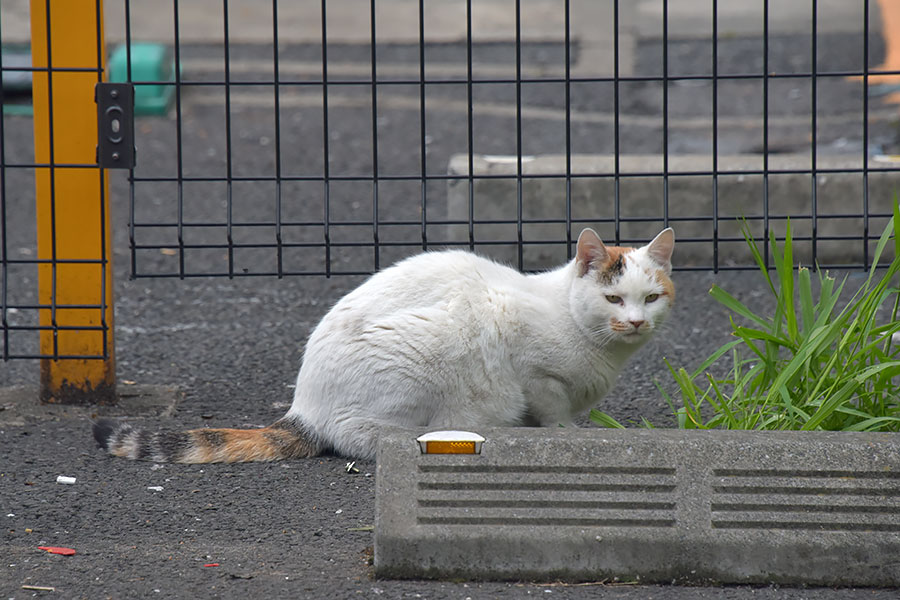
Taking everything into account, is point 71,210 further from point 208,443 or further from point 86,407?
point 208,443

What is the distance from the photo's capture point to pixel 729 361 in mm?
5375

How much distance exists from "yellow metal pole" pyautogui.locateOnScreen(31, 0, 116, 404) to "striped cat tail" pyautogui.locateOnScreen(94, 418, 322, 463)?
670 mm

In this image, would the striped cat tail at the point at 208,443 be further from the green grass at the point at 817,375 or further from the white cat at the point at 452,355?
the green grass at the point at 817,375

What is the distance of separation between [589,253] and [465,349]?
1.91ft

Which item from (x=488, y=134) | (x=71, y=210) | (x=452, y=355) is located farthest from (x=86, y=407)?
(x=488, y=134)

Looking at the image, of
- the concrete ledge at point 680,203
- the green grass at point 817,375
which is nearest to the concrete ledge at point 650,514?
the green grass at point 817,375

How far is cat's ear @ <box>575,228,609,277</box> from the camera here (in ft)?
12.9

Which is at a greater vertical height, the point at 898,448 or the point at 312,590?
the point at 898,448

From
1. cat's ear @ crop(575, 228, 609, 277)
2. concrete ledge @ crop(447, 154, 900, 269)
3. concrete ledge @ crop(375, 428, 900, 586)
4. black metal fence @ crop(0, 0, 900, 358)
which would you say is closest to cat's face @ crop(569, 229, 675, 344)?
cat's ear @ crop(575, 228, 609, 277)

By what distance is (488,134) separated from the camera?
34.2ft

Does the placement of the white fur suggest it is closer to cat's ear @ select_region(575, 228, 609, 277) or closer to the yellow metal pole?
cat's ear @ select_region(575, 228, 609, 277)

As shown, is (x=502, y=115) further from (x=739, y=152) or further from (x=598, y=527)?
(x=598, y=527)

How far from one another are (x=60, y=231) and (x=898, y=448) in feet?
11.1

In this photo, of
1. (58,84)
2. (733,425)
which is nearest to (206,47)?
(58,84)
